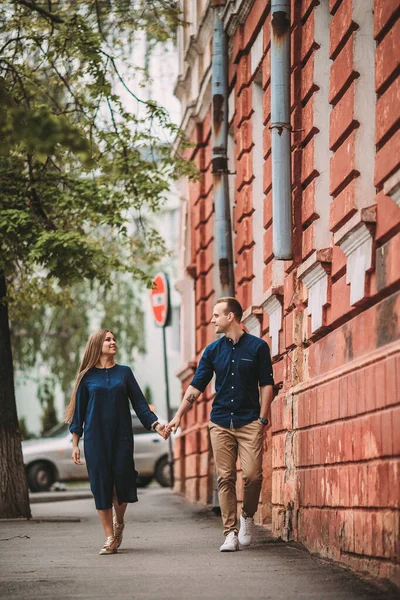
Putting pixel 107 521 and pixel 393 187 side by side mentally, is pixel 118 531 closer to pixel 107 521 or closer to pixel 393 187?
pixel 107 521

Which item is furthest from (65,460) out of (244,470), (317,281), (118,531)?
(317,281)

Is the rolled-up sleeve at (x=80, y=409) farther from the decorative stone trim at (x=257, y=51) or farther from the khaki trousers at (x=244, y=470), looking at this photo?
the decorative stone trim at (x=257, y=51)

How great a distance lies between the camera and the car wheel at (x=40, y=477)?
86.1 ft

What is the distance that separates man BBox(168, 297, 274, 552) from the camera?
9.84m

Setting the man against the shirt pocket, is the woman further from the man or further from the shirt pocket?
the shirt pocket

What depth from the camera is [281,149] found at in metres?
10.4

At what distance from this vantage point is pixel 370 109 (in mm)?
8602

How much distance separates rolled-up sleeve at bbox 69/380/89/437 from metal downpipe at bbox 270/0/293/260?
192cm

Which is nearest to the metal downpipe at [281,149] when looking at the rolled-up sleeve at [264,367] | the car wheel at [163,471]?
the rolled-up sleeve at [264,367]

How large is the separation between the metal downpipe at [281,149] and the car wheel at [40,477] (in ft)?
55.1

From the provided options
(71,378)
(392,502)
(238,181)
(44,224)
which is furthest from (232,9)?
(71,378)

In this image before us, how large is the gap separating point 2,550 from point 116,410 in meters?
1.58

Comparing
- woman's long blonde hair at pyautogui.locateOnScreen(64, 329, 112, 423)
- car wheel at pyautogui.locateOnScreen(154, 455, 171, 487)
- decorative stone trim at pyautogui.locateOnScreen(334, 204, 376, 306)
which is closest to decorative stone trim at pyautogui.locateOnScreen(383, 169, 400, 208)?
decorative stone trim at pyautogui.locateOnScreen(334, 204, 376, 306)

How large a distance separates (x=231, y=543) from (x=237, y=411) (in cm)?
102
